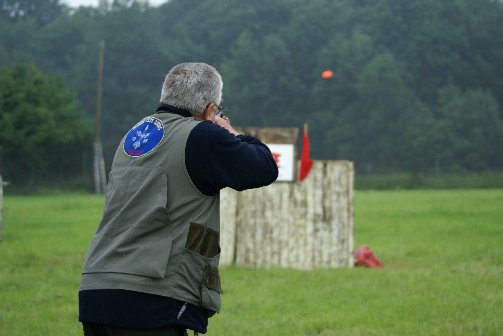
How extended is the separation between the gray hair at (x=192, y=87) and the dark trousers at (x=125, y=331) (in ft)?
3.19

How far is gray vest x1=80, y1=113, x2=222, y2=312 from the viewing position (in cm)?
432

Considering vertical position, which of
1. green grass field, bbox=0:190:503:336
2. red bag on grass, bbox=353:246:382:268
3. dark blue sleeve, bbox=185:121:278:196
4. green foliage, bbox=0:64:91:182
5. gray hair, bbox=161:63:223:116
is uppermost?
green foliage, bbox=0:64:91:182

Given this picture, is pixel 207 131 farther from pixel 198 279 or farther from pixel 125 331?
pixel 125 331

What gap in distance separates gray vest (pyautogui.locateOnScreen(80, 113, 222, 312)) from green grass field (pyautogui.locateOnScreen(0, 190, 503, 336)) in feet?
15.0

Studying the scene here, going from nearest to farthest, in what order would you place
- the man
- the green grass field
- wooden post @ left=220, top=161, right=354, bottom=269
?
the man
the green grass field
wooden post @ left=220, top=161, right=354, bottom=269

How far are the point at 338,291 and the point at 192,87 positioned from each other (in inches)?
280

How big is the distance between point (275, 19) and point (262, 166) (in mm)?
91261

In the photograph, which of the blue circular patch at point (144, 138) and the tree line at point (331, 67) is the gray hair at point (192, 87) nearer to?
the blue circular patch at point (144, 138)

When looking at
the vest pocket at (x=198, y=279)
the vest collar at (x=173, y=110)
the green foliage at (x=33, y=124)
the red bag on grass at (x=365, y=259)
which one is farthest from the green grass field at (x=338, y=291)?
the green foliage at (x=33, y=124)

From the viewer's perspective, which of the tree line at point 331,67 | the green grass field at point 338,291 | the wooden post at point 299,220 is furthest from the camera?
the tree line at point 331,67

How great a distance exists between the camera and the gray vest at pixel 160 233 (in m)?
4.32

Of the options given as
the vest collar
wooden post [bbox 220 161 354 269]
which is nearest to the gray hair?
the vest collar

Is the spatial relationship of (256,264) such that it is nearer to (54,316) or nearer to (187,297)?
(54,316)

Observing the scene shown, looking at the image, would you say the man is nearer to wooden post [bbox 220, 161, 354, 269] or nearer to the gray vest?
the gray vest
